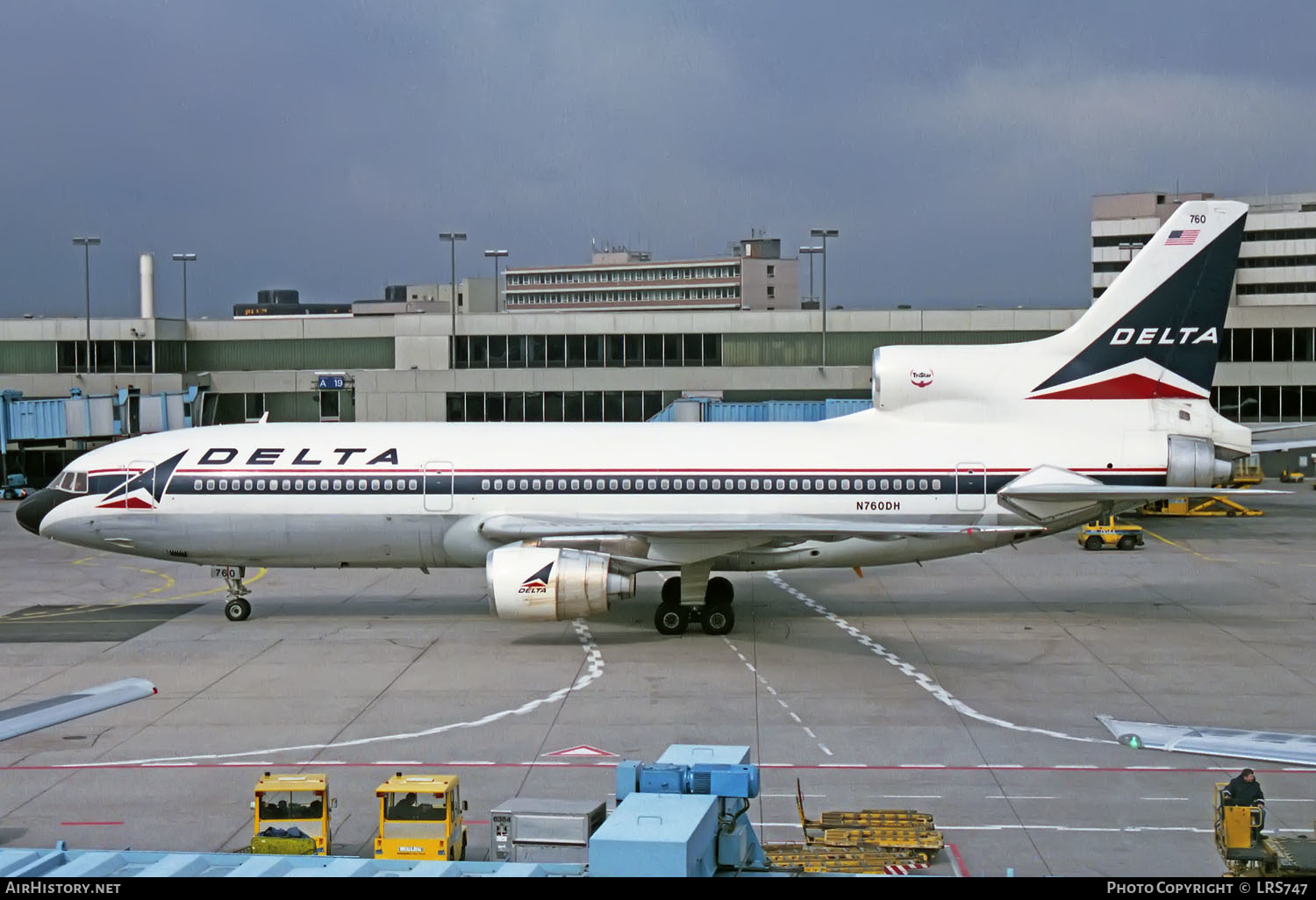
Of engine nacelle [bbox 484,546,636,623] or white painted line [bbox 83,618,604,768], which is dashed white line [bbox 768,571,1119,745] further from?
white painted line [bbox 83,618,604,768]

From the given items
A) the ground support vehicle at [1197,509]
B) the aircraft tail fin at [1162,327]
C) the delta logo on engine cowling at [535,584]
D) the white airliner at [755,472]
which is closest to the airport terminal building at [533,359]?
the ground support vehicle at [1197,509]

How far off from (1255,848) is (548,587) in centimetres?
1706

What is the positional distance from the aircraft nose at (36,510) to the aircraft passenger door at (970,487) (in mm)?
23070

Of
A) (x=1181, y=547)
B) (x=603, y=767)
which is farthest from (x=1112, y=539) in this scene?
(x=603, y=767)

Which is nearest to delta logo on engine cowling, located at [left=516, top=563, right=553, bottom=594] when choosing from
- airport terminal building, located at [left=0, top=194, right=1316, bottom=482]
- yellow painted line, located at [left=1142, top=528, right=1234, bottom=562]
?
yellow painted line, located at [left=1142, top=528, right=1234, bottom=562]

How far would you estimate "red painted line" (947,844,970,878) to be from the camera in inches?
640

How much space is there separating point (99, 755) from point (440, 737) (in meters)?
5.60

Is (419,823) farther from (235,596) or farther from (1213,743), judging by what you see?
(235,596)

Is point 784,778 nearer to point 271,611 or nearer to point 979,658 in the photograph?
point 979,658

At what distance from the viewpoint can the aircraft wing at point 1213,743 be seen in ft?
39.9

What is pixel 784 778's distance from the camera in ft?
67.4

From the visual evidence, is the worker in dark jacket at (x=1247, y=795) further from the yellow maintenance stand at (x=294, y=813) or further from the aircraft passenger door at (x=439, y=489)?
the aircraft passenger door at (x=439, y=489)

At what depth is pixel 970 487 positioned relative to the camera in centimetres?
3309

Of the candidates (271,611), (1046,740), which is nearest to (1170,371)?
(1046,740)
